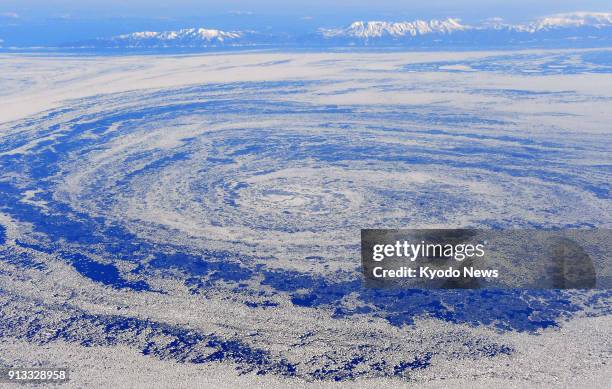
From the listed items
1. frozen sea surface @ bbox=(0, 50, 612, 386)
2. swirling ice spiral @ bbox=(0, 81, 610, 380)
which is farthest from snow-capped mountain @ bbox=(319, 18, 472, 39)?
swirling ice spiral @ bbox=(0, 81, 610, 380)

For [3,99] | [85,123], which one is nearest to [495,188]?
[85,123]

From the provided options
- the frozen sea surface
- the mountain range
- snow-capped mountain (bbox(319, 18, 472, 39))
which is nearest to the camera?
the frozen sea surface

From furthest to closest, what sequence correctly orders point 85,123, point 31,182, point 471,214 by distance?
point 85,123 < point 31,182 < point 471,214

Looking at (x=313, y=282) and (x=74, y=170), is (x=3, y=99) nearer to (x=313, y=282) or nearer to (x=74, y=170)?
(x=74, y=170)

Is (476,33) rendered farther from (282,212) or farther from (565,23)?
(282,212)

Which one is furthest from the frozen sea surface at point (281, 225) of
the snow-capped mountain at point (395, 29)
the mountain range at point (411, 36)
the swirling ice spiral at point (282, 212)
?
the snow-capped mountain at point (395, 29)

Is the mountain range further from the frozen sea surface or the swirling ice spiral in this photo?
the swirling ice spiral
